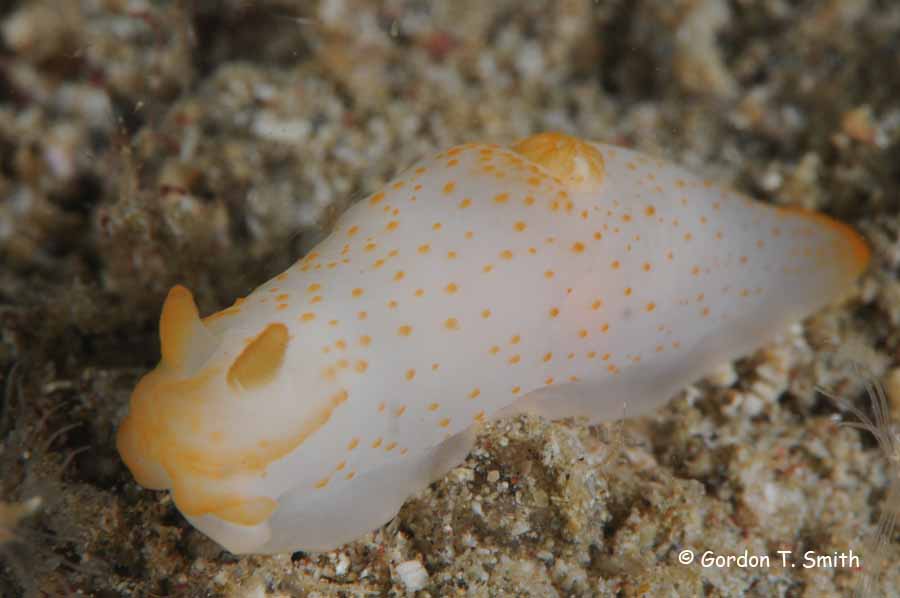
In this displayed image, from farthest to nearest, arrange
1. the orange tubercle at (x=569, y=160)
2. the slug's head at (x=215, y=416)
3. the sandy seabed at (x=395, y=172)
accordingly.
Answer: the orange tubercle at (x=569, y=160) < the sandy seabed at (x=395, y=172) < the slug's head at (x=215, y=416)

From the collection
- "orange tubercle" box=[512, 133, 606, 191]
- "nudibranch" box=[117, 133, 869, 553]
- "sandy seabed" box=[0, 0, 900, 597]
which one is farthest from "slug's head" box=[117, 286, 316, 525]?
"orange tubercle" box=[512, 133, 606, 191]

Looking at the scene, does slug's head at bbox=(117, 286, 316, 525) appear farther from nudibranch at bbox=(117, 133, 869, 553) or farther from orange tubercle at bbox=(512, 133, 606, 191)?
orange tubercle at bbox=(512, 133, 606, 191)

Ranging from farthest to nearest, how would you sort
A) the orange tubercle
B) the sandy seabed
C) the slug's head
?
the orange tubercle → the sandy seabed → the slug's head

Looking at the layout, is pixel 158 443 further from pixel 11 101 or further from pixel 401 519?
pixel 11 101

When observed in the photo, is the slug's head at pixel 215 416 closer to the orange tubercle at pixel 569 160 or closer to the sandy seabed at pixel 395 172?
the sandy seabed at pixel 395 172

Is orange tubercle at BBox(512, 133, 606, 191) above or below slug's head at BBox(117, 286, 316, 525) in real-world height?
above

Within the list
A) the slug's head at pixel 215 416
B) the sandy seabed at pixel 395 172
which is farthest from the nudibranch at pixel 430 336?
the sandy seabed at pixel 395 172

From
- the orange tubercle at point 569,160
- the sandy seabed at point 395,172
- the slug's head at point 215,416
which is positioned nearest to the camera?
the slug's head at point 215,416

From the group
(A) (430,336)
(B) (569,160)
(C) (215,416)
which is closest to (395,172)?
(B) (569,160)

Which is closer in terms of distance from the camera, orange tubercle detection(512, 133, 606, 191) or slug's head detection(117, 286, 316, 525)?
slug's head detection(117, 286, 316, 525)
